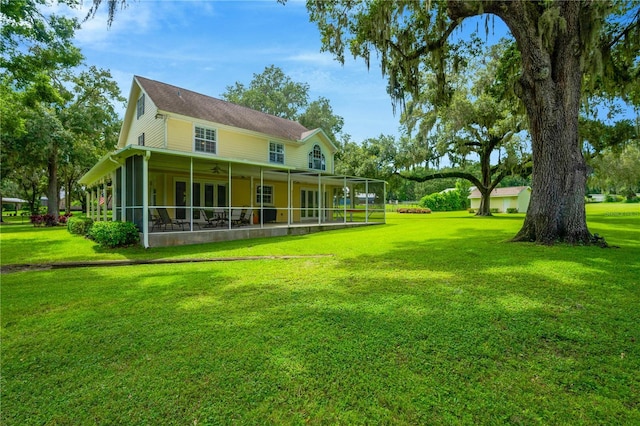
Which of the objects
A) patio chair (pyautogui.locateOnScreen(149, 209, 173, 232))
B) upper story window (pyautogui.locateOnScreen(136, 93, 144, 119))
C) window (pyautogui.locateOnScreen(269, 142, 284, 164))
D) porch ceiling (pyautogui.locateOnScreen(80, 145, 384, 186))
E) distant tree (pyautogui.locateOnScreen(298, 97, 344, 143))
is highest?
distant tree (pyautogui.locateOnScreen(298, 97, 344, 143))

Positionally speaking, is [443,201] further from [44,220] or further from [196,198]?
[44,220]

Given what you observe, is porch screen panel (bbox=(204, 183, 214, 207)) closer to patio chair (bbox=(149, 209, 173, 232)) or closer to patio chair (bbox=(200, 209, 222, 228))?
patio chair (bbox=(200, 209, 222, 228))

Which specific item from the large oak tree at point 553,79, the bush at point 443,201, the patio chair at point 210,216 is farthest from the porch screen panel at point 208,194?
the bush at point 443,201

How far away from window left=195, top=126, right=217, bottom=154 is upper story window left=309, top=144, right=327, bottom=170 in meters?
7.11

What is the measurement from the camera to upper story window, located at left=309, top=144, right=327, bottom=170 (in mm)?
21672

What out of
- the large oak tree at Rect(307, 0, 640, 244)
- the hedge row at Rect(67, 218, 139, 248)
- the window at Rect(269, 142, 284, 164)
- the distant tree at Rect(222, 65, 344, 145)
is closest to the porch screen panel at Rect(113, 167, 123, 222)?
the hedge row at Rect(67, 218, 139, 248)

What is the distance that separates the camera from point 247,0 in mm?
10219

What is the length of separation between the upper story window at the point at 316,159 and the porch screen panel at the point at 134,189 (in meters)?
11.7

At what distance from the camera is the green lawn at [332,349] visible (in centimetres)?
236

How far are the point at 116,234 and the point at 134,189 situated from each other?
184cm

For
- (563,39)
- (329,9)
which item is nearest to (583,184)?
(563,39)

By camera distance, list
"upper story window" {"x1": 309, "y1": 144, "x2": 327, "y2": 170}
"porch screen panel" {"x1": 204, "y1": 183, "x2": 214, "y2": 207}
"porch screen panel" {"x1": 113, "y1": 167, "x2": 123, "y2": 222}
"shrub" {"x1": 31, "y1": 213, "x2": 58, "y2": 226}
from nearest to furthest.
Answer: "porch screen panel" {"x1": 113, "y1": 167, "x2": 123, "y2": 222}, "porch screen panel" {"x1": 204, "y1": 183, "x2": 214, "y2": 207}, "upper story window" {"x1": 309, "y1": 144, "x2": 327, "y2": 170}, "shrub" {"x1": 31, "y1": 213, "x2": 58, "y2": 226}

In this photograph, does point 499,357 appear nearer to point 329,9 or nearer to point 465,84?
point 329,9

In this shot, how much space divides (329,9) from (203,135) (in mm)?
8554
